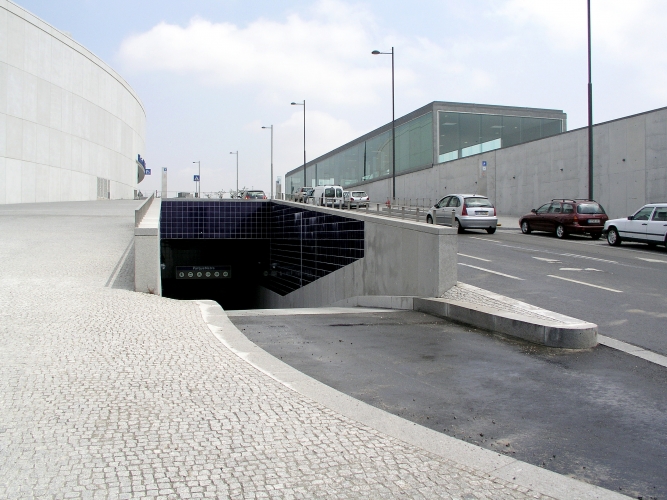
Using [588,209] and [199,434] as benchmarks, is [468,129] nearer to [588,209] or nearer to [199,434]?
[588,209]

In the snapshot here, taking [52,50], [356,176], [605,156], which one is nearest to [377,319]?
[605,156]

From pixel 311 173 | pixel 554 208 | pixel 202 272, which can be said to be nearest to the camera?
pixel 554 208

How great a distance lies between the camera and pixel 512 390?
19.5 feet

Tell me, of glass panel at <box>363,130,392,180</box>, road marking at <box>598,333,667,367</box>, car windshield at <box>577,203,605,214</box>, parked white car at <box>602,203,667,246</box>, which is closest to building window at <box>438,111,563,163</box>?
glass panel at <box>363,130,392,180</box>

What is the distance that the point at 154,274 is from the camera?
12.3 meters

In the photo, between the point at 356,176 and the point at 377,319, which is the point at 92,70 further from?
the point at 377,319

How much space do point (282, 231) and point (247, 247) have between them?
841cm

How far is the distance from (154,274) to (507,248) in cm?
1235

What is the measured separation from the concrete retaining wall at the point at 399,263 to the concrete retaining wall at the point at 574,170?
1766cm

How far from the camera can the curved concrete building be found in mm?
40406

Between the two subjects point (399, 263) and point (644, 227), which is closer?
point (399, 263)

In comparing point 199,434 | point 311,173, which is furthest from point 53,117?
point 311,173

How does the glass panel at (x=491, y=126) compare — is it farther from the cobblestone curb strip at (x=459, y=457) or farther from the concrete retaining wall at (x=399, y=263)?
the cobblestone curb strip at (x=459, y=457)

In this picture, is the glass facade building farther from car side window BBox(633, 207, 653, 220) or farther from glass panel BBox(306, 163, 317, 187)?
glass panel BBox(306, 163, 317, 187)
